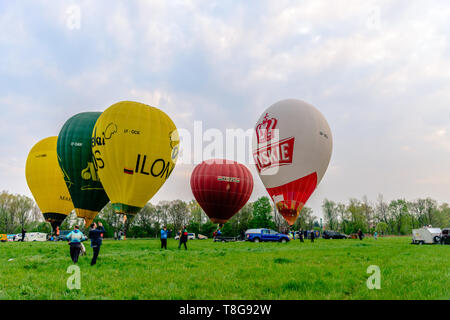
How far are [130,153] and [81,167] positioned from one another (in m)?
6.49

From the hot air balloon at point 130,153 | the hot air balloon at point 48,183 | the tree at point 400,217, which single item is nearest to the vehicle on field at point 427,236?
the hot air balloon at point 130,153

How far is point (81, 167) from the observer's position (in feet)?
84.5

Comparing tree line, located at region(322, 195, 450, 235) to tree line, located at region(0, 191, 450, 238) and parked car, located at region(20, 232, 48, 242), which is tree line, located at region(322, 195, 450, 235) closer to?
tree line, located at region(0, 191, 450, 238)

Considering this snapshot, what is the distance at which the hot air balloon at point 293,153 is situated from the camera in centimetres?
2569

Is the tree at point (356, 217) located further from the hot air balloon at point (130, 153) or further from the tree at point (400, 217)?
the hot air balloon at point (130, 153)

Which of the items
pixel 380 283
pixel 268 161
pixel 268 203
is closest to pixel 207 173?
pixel 268 161

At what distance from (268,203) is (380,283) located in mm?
78519

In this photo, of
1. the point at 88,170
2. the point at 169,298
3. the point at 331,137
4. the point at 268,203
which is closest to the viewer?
the point at 169,298

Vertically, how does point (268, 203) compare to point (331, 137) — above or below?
below

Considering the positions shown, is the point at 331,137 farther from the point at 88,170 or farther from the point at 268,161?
the point at 88,170

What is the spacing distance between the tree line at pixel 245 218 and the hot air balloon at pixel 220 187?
3913 centimetres

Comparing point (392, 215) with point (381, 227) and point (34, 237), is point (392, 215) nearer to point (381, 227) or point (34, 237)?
point (381, 227)

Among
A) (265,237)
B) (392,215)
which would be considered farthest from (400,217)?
(265,237)
